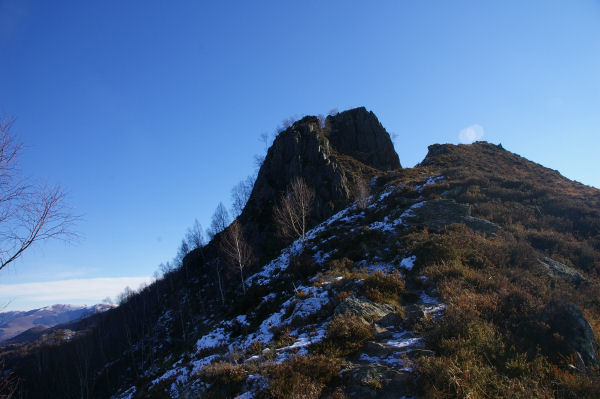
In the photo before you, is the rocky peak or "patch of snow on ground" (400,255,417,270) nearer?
"patch of snow on ground" (400,255,417,270)

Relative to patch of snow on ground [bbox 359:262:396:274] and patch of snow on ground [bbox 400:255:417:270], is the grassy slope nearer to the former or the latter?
patch of snow on ground [bbox 400:255:417:270]

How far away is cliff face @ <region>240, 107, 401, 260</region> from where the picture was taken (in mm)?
40000

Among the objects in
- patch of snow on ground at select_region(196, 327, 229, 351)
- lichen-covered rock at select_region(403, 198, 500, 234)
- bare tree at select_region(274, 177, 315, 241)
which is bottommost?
patch of snow on ground at select_region(196, 327, 229, 351)

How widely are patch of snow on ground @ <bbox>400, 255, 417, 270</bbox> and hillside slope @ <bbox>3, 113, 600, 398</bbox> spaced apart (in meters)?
0.08

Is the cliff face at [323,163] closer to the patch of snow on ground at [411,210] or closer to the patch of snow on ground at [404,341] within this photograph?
the patch of snow on ground at [411,210]

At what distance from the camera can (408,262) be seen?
1207 cm

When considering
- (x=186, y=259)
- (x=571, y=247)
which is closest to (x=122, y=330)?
(x=186, y=259)

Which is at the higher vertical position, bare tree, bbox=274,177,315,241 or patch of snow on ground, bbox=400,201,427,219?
Result: bare tree, bbox=274,177,315,241

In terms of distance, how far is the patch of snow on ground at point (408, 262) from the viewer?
1171 centimetres

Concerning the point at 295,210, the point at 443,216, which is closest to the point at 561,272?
the point at 443,216


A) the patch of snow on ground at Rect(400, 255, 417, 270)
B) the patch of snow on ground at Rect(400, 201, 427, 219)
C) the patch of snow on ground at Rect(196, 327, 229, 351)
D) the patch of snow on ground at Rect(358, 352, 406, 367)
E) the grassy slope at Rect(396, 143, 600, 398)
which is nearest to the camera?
the grassy slope at Rect(396, 143, 600, 398)

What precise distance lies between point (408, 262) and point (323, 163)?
3202 cm

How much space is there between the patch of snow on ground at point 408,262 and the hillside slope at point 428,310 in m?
0.08

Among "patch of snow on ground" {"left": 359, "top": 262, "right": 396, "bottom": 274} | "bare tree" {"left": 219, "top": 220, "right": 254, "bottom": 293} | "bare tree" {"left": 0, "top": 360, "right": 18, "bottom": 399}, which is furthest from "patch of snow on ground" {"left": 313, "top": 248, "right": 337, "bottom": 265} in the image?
"bare tree" {"left": 0, "top": 360, "right": 18, "bottom": 399}
